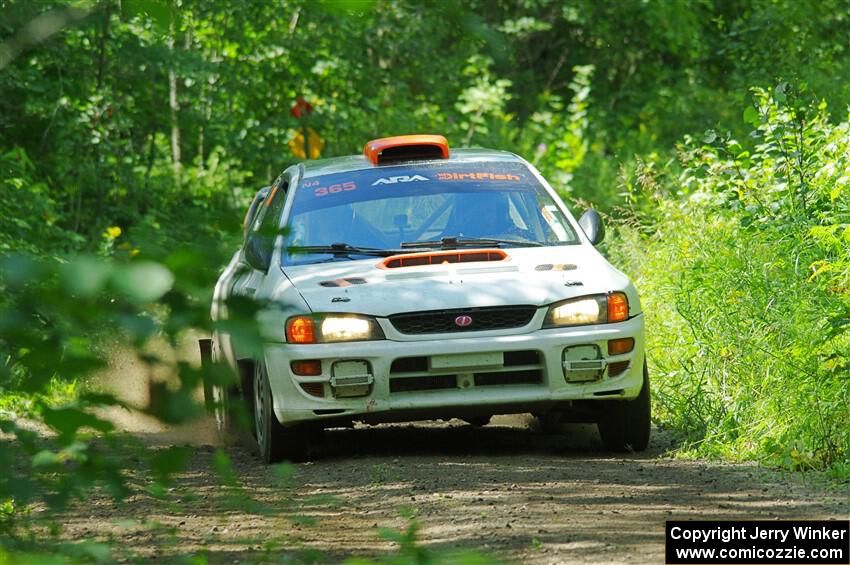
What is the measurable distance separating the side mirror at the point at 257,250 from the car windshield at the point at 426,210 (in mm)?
5019

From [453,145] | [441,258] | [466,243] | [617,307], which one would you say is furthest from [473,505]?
[453,145]

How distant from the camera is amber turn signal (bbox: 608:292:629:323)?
25.3ft

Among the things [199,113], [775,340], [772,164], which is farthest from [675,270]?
[199,113]

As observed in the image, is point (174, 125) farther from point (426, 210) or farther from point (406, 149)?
point (426, 210)

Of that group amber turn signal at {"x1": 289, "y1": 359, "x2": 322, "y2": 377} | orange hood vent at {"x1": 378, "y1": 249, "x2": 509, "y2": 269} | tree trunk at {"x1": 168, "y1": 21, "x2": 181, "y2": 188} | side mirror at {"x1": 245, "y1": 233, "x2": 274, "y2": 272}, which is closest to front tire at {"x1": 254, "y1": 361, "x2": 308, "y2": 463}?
amber turn signal at {"x1": 289, "y1": 359, "x2": 322, "y2": 377}

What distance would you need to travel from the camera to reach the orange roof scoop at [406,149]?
30.7 feet

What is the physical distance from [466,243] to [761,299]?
170 cm

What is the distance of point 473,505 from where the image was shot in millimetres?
6355

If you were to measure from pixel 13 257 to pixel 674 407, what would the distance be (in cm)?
681

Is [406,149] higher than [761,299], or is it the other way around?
[406,149]

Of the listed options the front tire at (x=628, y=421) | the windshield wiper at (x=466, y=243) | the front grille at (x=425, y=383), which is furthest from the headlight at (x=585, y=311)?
the windshield wiper at (x=466, y=243)

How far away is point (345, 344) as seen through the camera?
7.52 meters

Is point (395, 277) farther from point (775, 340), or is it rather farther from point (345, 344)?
point (775, 340)

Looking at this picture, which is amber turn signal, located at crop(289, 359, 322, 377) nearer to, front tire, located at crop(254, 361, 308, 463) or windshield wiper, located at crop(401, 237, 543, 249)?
front tire, located at crop(254, 361, 308, 463)
